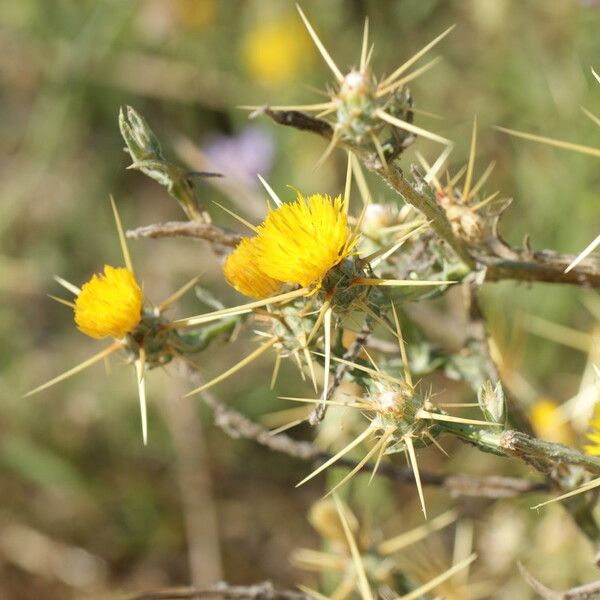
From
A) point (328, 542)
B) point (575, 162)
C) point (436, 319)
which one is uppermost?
point (575, 162)

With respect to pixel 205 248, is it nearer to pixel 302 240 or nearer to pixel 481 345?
pixel 481 345

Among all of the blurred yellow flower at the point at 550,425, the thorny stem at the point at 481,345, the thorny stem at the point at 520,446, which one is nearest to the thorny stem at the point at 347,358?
the thorny stem at the point at 520,446

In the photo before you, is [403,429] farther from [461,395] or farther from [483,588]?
[461,395]

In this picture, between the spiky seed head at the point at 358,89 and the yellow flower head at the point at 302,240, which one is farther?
the spiky seed head at the point at 358,89

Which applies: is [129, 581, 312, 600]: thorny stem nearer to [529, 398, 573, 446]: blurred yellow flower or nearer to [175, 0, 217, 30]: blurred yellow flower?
[529, 398, 573, 446]: blurred yellow flower

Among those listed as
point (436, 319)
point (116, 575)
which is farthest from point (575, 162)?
point (116, 575)

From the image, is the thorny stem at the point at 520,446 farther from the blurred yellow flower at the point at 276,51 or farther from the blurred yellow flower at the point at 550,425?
the blurred yellow flower at the point at 276,51

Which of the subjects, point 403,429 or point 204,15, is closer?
point 403,429

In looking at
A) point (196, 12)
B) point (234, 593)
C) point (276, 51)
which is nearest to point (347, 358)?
point (234, 593)
